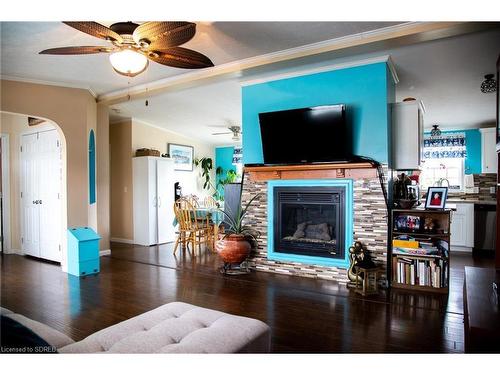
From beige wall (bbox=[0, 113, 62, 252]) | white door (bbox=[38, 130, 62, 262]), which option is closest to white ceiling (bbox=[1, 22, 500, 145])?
white door (bbox=[38, 130, 62, 262])

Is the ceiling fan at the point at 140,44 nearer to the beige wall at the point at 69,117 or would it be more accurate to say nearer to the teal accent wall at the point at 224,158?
the beige wall at the point at 69,117

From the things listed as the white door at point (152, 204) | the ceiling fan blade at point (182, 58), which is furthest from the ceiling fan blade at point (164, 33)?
the white door at point (152, 204)

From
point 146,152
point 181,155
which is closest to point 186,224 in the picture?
point 146,152

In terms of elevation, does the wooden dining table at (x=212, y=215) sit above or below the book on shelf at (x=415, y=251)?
above

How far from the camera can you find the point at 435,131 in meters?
6.68

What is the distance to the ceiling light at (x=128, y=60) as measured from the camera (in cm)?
246

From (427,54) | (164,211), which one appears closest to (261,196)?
(427,54)

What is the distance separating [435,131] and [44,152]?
718cm

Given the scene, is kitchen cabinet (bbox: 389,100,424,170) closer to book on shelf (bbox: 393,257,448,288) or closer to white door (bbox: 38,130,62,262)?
book on shelf (bbox: 393,257,448,288)

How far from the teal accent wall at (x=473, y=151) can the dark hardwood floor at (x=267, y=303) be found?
3207 millimetres

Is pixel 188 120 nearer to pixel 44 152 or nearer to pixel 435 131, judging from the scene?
pixel 44 152

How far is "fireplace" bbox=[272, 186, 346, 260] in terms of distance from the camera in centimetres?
377

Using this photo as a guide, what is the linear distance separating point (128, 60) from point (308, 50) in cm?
182

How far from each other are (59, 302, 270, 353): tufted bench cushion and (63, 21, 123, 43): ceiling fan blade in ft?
6.07
